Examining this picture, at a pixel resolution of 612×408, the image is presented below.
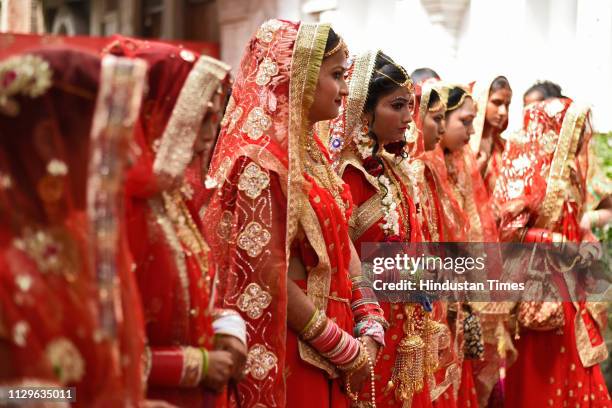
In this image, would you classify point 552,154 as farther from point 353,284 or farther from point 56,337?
point 56,337

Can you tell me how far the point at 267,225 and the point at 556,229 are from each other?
2.88m

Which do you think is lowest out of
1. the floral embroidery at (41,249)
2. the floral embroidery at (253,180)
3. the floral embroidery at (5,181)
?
the floral embroidery at (41,249)

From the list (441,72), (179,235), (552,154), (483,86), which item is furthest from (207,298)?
(441,72)

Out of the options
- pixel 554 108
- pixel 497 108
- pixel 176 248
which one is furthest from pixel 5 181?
pixel 497 108

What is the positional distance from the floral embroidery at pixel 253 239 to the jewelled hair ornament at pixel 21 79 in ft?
4.58

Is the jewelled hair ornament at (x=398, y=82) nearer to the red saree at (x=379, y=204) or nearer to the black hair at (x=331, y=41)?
the red saree at (x=379, y=204)

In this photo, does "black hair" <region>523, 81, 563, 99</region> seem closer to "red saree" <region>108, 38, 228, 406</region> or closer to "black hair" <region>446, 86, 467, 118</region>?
"black hair" <region>446, 86, 467, 118</region>

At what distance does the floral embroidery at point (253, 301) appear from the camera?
352 centimetres

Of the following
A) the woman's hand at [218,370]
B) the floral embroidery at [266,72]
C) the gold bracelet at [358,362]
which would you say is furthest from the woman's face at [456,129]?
the woman's hand at [218,370]

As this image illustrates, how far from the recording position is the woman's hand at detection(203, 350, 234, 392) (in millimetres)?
2893

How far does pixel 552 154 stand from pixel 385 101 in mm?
1809

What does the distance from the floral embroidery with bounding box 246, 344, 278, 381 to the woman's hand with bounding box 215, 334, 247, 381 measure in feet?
1.53

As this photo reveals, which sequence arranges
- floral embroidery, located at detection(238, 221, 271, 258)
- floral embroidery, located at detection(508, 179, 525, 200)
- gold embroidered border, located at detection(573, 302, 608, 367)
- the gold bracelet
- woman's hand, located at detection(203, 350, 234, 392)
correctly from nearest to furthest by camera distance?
woman's hand, located at detection(203, 350, 234, 392) < floral embroidery, located at detection(238, 221, 271, 258) < the gold bracelet < gold embroidered border, located at detection(573, 302, 608, 367) < floral embroidery, located at detection(508, 179, 525, 200)

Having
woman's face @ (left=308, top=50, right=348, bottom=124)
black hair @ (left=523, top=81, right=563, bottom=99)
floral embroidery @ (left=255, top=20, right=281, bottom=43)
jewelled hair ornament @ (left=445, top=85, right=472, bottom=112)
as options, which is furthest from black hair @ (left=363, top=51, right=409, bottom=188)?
black hair @ (left=523, top=81, right=563, bottom=99)
